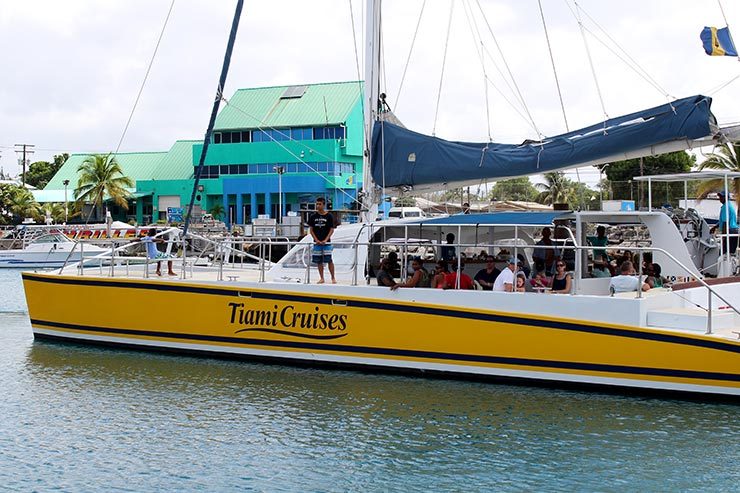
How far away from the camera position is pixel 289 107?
56938 mm

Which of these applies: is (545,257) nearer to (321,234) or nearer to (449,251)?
(449,251)

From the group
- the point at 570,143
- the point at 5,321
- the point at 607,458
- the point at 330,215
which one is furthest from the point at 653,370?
the point at 5,321

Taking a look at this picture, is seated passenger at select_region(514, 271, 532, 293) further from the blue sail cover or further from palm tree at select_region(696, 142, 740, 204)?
palm tree at select_region(696, 142, 740, 204)

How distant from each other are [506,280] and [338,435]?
3482 millimetres

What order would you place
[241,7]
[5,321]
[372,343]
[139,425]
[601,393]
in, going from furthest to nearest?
1. [5,321]
2. [241,7]
3. [372,343]
4. [601,393]
5. [139,425]

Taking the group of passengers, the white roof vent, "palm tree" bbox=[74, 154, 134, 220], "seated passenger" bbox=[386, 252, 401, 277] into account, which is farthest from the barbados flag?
"palm tree" bbox=[74, 154, 134, 220]

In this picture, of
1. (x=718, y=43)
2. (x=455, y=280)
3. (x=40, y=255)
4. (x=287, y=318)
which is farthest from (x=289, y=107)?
(x=718, y=43)

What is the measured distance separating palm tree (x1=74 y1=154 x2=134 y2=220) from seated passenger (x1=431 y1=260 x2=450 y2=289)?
162 ft

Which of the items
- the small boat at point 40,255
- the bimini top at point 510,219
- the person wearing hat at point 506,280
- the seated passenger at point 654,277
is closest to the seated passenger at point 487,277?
the person wearing hat at point 506,280

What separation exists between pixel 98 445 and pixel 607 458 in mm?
5516

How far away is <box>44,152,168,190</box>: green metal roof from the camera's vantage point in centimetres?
6681

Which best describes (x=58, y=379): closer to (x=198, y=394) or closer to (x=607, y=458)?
Result: (x=198, y=394)

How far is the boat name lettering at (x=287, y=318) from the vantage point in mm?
13281

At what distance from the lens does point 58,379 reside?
13.3m
